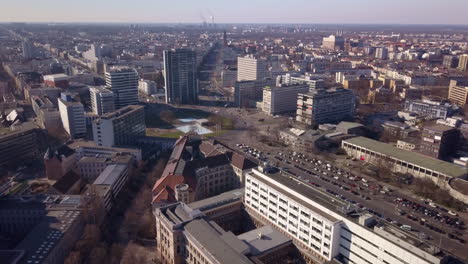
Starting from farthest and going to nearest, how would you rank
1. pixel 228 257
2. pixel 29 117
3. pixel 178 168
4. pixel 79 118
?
pixel 29 117, pixel 79 118, pixel 178 168, pixel 228 257

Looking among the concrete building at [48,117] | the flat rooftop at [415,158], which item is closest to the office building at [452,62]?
the flat rooftop at [415,158]

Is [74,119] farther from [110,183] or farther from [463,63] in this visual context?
[463,63]

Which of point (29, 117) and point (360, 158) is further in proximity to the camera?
point (29, 117)

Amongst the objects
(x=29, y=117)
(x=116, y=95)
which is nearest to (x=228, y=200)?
(x=116, y=95)

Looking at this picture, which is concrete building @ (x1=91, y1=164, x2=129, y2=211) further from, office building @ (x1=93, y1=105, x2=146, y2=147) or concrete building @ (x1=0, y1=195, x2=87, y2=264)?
office building @ (x1=93, y1=105, x2=146, y2=147)

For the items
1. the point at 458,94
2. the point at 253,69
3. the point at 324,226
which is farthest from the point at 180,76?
the point at 324,226

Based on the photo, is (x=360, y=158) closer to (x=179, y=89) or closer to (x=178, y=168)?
(x=178, y=168)

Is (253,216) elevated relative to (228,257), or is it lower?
lower
